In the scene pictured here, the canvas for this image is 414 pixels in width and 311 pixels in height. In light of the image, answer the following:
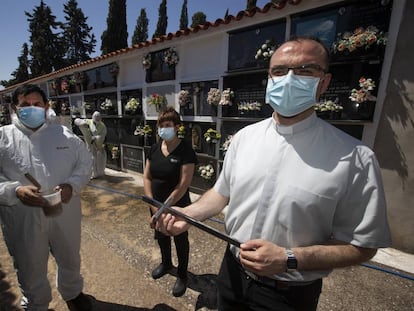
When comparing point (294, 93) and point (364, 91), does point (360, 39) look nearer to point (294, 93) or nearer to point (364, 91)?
point (364, 91)

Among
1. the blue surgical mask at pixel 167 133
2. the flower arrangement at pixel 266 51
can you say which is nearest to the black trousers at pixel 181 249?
the blue surgical mask at pixel 167 133

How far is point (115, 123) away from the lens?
832 cm

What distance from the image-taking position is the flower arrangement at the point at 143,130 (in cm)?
701

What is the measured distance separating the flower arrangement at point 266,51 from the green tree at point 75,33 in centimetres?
3267

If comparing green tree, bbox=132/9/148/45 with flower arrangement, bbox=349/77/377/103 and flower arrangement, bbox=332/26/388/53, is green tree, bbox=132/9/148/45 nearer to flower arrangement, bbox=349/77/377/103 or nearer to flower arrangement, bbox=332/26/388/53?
flower arrangement, bbox=332/26/388/53

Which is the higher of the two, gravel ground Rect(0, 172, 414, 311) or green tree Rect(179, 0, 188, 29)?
green tree Rect(179, 0, 188, 29)

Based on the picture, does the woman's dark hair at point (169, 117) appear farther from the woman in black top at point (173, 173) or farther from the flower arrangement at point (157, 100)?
the flower arrangement at point (157, 100)

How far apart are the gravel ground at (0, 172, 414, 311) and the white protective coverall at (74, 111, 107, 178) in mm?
3979

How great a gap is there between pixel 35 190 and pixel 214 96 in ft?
13.4

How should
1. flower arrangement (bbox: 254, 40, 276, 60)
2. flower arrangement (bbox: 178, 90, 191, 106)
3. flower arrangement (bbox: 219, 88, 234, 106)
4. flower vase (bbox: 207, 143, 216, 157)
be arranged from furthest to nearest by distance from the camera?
flower arrangement (bbox: 178, 90, 191, 106) < flower vase (bbox: 207, 143, 216, 157) < flower arrangement (bbox: 219, 88, 234, 106) < flower arrangement (bbox: 254, 40, 276, 60)

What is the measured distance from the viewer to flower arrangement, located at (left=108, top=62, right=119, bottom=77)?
302 inches

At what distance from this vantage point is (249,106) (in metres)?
4.77

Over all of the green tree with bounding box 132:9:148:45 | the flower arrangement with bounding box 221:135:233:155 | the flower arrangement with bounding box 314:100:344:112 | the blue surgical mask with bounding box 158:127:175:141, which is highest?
the green tree with bounding box 132:9:148:45

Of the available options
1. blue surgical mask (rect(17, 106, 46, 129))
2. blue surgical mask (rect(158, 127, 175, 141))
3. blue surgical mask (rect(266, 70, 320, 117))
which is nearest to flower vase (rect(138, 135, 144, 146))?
blue surgical mask (rect(158, 127, 175, 141))
